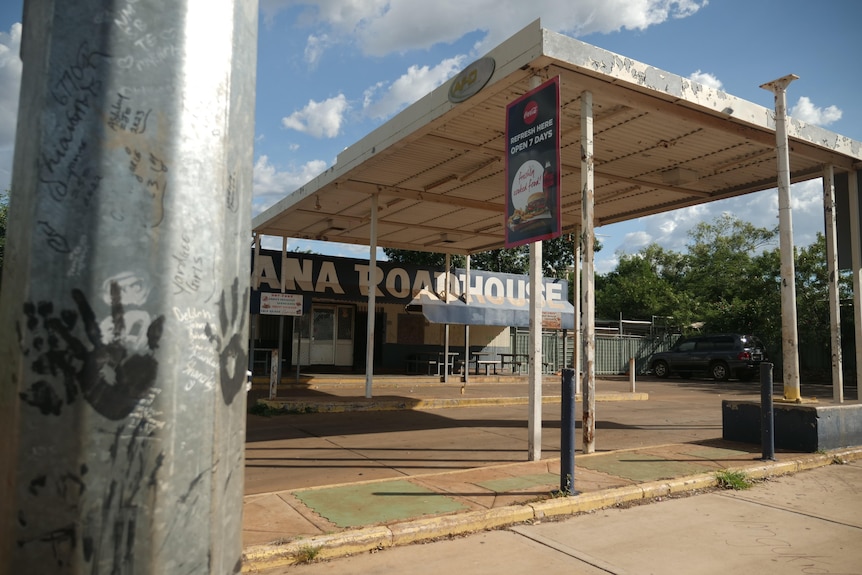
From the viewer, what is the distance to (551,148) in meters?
6.94

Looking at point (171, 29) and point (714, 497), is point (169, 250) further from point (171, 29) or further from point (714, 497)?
point (714, 497)

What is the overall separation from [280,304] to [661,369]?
818 inches

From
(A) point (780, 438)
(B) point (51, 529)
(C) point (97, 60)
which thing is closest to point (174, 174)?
(C) point (97, 60)

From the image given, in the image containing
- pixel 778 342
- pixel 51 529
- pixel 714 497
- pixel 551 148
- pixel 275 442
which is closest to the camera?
pixel 51 529

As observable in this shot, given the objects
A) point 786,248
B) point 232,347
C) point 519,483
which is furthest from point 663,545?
point 786,248

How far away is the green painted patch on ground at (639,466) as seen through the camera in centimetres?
671

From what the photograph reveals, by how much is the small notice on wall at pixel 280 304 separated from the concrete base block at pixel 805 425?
9.85 meters

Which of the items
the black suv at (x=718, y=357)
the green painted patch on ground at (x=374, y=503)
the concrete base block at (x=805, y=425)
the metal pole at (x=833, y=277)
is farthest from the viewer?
the black suv at (x=718, y=357)

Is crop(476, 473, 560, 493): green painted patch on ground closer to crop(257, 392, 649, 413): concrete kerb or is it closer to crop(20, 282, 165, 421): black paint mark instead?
crop(257, 392, 649, 413): concrete kerb

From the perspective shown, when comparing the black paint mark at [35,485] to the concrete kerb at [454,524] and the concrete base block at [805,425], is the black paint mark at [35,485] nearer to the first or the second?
the concrete kerb at [454,524]

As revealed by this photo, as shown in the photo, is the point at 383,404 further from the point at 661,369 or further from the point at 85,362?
the point at 661,369

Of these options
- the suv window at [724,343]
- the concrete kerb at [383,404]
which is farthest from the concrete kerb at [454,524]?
the suv window at [724,343]

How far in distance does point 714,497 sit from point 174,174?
21.0 ft

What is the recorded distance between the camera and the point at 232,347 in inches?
65.8
